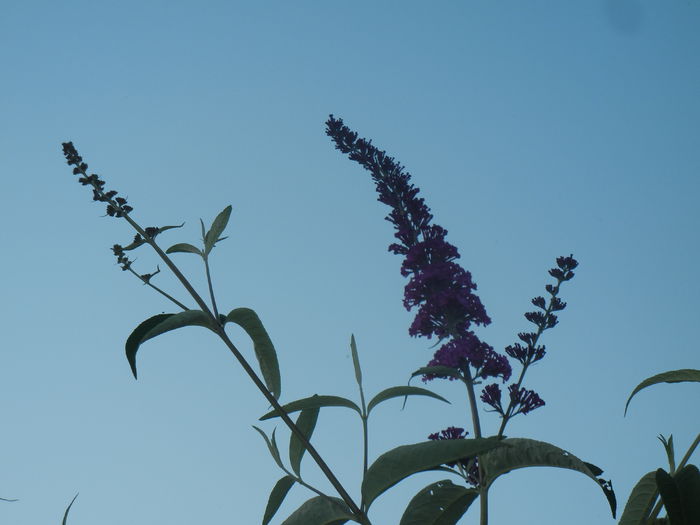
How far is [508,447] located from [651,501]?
35 cm

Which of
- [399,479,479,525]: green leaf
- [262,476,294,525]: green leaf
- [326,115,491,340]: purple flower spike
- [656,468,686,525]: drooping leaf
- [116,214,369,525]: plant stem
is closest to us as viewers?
[656,468,686,525]: drooping leaf

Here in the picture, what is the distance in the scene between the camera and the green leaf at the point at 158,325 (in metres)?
1.47

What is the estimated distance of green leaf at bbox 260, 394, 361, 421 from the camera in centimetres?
156

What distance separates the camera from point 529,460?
4.81ft

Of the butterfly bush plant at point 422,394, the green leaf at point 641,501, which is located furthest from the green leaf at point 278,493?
the green leaf at point 641,501

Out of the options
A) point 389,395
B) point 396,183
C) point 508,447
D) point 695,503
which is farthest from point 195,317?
point 396,183

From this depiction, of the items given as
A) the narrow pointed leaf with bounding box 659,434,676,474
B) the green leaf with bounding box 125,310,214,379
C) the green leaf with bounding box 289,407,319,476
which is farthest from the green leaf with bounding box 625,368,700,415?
the green leaf with bounding box 125,310,214,379

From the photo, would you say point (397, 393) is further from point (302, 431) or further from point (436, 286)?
point (436, 286)

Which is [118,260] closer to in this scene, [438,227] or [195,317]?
[195,317]

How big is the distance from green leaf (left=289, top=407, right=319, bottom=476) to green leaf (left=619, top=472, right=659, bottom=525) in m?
0.74

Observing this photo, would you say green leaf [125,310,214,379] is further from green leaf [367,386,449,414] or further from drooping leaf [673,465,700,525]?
drooping leaf [673,465,700,525]

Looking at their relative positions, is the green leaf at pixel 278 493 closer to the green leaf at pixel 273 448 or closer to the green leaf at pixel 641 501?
the green leaf at pixel 273 448

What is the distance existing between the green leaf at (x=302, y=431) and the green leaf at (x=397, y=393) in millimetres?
139

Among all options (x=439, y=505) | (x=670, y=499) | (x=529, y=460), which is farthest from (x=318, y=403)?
(x=670, y=499)
